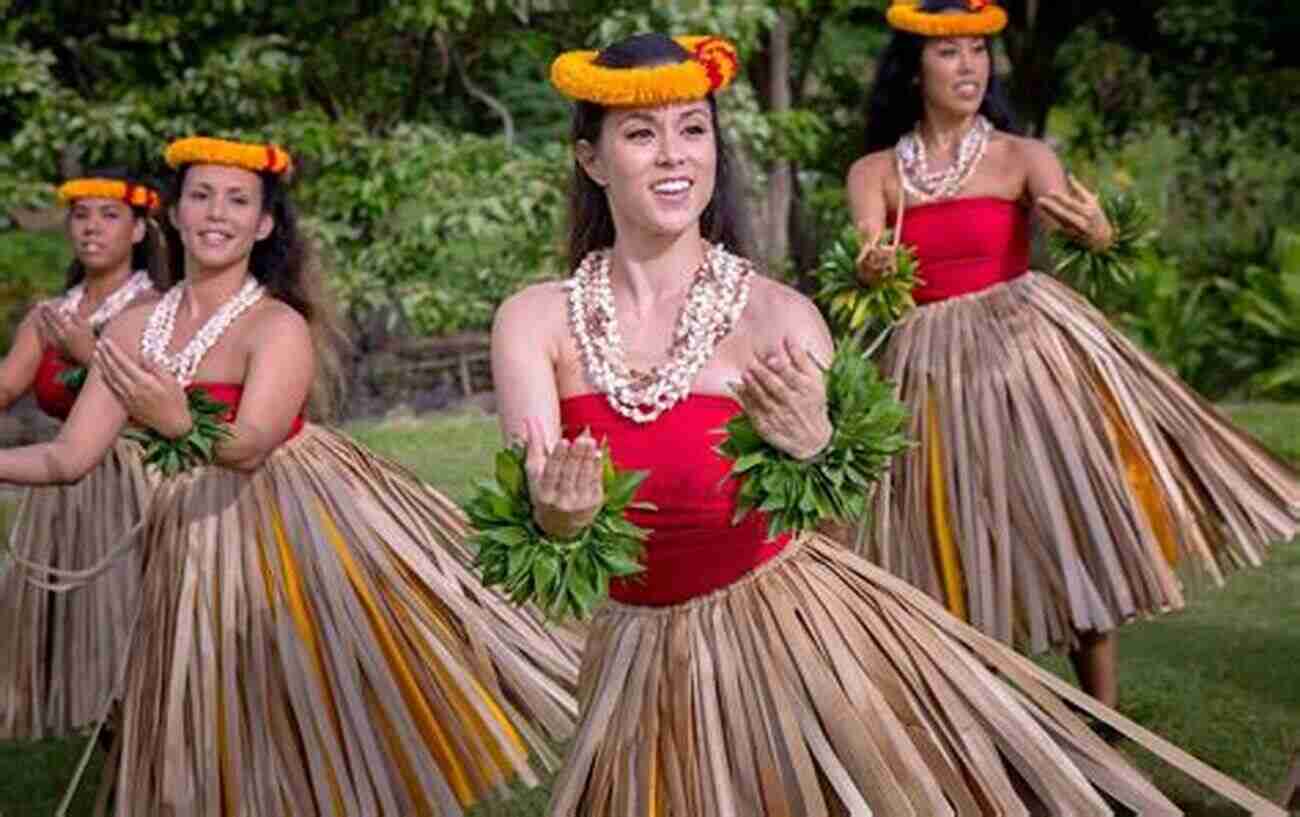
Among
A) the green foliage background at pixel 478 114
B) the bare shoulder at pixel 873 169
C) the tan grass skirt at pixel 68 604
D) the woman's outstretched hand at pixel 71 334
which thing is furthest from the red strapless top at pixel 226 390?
the green foliage background at pixel 478 114

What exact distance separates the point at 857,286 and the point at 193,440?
1353mm

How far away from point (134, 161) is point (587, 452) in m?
6.61

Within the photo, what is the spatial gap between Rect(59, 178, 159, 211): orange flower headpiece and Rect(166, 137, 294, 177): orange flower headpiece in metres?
1.11

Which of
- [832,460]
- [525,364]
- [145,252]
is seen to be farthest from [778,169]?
[832,460]

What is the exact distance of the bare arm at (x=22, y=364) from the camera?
5.06 meters

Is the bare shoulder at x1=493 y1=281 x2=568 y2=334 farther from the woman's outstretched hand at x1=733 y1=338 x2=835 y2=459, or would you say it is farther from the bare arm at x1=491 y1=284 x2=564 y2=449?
the woman's outstretched hand at x1=733 y1=338 x2=835 y2=459

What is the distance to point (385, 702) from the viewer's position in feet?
12.2

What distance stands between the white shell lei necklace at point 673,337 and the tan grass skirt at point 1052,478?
5.43 feet

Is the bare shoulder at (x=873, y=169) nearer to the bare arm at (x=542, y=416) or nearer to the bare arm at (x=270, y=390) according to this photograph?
the bare arm at (x=270, y=390)

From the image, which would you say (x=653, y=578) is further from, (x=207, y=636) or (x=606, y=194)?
(x=207, y=636)

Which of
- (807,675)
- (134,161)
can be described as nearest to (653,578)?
(807,675)

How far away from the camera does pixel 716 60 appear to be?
2.86 meters

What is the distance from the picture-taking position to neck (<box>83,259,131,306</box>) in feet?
17.1

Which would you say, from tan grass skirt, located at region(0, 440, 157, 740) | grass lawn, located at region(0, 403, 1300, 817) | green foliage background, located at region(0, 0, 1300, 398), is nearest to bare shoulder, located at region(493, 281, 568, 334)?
grass lawn, located at region(0, 403, 1300, 817)
